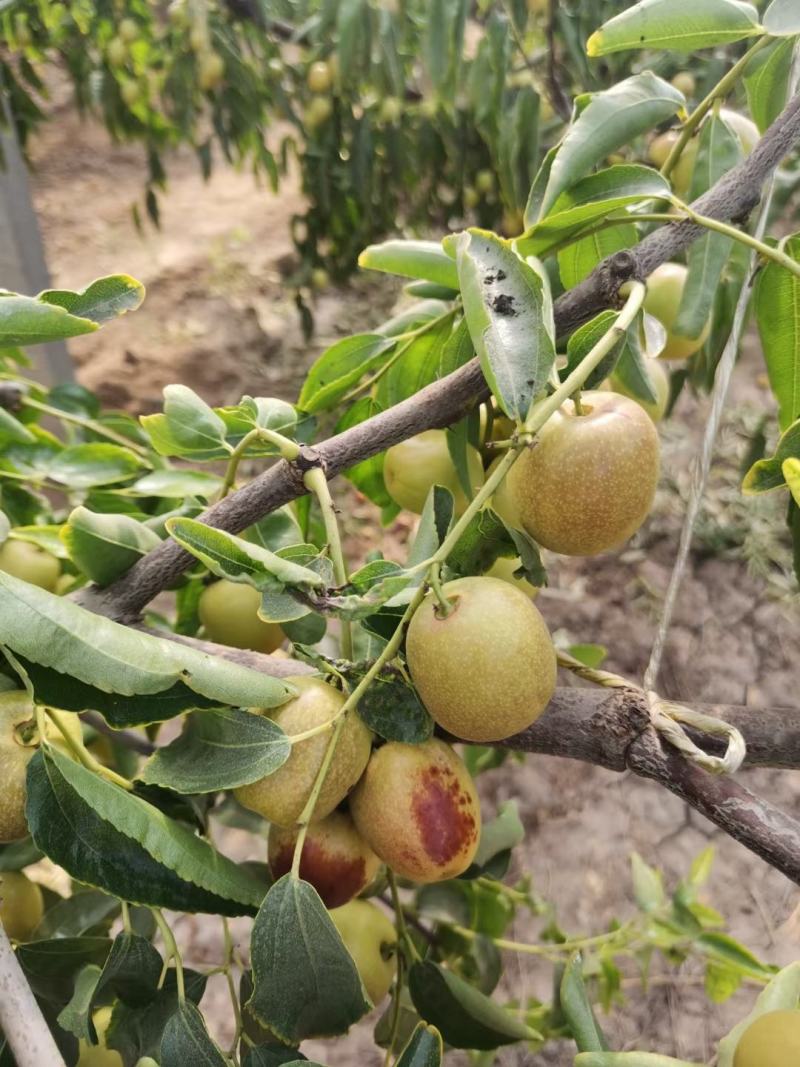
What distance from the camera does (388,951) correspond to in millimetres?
750

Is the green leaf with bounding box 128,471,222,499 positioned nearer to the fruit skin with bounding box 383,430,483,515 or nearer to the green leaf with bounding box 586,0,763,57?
the fruit skin with bounding box 383,430,483,515

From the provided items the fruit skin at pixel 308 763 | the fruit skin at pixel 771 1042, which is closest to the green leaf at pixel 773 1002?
the fruit skin at pixel 771 1042

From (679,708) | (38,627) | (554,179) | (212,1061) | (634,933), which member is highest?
(554,179)

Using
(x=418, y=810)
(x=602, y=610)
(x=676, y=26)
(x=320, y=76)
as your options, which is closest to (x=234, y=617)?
(x=418, y=810)

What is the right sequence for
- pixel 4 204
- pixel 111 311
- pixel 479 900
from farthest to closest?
1. pixel 4 204
2. pixel 479 900
3. pixel 111 311

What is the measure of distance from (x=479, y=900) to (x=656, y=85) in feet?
2.67

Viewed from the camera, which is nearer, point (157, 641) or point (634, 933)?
point (157, 641)

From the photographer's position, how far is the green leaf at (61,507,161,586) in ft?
1.90

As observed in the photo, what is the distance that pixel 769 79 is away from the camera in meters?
0.65

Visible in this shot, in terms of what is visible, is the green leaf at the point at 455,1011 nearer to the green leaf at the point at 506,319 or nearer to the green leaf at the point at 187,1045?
the green leaf at the point at 187,1045

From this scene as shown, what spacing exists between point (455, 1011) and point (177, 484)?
1.62 feet

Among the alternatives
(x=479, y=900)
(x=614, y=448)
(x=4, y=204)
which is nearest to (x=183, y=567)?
(x=614, y=448)

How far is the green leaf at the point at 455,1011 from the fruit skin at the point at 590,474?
0.40 meters

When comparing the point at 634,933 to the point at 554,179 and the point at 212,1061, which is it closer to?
the point at 212,1061
